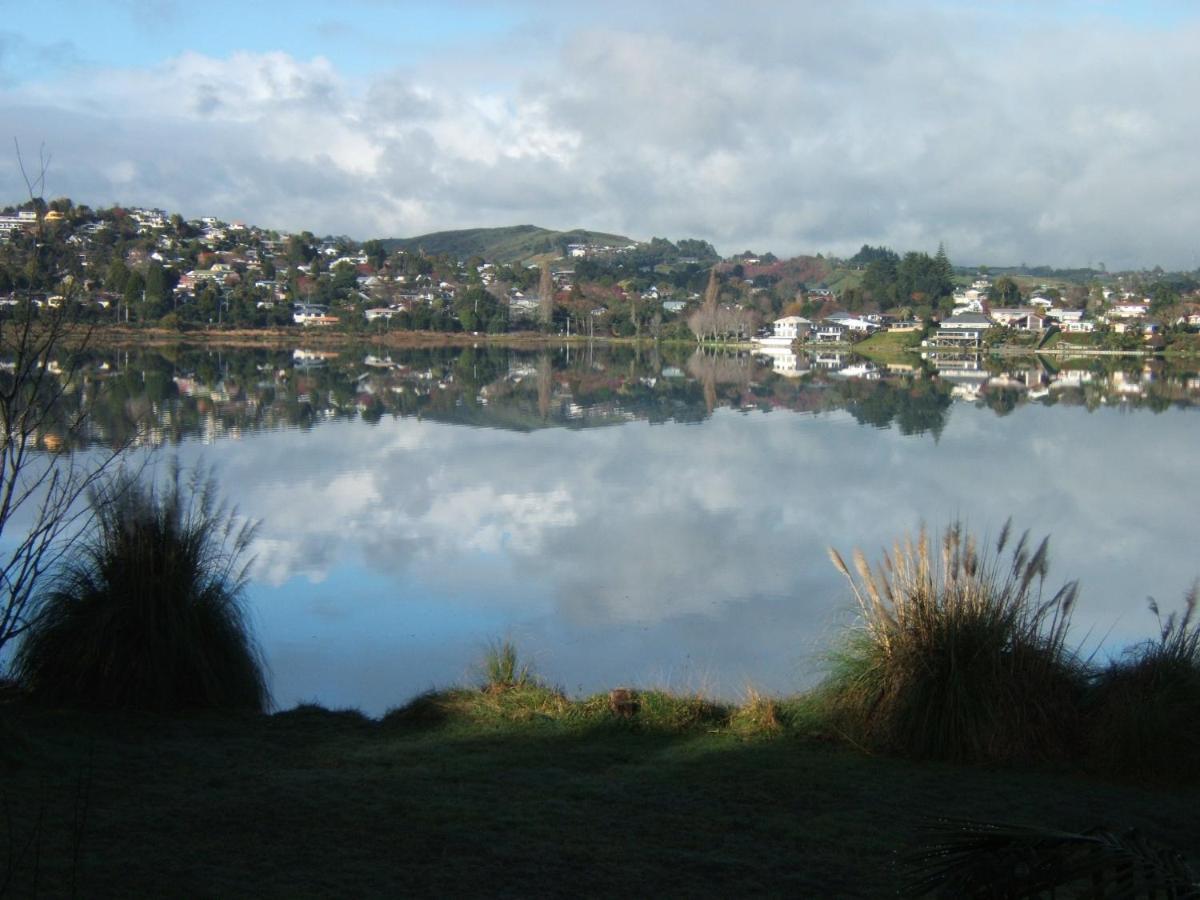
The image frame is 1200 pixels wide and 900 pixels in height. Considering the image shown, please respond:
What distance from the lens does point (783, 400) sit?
115ft

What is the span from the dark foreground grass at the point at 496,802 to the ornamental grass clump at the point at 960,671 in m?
0.23

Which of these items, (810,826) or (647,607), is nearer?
(810,826)

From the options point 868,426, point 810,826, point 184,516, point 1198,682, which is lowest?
point 810,826

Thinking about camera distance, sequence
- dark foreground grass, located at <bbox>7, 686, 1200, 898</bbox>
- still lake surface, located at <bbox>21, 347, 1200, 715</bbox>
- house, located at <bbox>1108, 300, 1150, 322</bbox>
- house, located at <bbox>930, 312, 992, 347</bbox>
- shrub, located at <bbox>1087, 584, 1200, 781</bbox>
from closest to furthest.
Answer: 1. dark foreground grass, located at <bbox>7, 686, 1200, 898</bbox>
2. shrub, located at <bbox>1087, 584, 1200, 781</bbox>
3. still lake surface, located at <bbox>21, 347, 1200, 715</bbox>
4. house, located at <bbox>930, 312, 992, 347</bbox>
5. house, located at <bbox>1108, 300, 1150, 322</bbox>

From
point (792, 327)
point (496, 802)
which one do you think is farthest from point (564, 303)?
point (496, 802)

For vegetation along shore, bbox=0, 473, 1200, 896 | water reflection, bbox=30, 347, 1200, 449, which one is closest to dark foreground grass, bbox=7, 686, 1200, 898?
vegetation along shore, bbox=0, 473, 1200, 896

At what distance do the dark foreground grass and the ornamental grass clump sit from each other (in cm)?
23

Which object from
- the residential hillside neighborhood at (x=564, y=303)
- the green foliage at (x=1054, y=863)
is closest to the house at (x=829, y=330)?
the residential hillside neighborhood at (x=564, y=303)

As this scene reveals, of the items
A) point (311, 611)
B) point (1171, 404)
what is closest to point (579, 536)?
→ point (311, 611)

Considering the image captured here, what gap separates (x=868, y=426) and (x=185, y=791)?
77.1 feet

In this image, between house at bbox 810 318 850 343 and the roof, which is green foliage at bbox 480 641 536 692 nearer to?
the roof

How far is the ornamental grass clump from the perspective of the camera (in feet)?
19.0

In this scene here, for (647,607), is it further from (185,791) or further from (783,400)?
(783,400)

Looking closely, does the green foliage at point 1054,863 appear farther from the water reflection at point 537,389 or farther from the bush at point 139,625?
the water reflection at point 537,389
